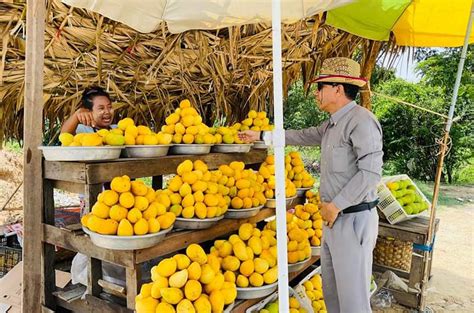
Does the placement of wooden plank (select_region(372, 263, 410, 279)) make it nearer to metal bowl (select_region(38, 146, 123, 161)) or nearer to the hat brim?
the hat brim

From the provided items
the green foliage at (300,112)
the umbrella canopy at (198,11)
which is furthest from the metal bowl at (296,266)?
the green foliage at (300,112)

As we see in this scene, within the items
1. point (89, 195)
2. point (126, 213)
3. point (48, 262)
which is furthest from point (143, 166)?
point (48, 262)

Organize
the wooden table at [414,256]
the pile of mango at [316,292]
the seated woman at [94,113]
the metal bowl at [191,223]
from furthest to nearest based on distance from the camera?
the wooden table at [414,256]
the seated woman at [94,113]
the pile of mango at [316,292]
the metal bowl at [191,223]

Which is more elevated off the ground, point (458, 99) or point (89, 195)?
point (458, 99)

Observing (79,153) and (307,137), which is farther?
(307,137)

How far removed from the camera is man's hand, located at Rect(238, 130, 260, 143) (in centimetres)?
296

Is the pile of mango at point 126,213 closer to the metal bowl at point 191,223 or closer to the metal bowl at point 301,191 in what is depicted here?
the metal bowl at point 191,223

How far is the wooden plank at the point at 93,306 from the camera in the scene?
1.85 metres

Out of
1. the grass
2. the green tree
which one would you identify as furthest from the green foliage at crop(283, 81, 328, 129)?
the grass

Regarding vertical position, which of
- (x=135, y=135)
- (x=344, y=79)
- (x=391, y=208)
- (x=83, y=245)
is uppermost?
(x=344, y=79)

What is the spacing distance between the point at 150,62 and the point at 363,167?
2.43 m

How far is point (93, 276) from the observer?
6.41 feet

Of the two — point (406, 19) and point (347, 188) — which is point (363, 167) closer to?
point (347, 188)

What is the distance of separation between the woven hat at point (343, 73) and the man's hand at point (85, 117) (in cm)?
178
